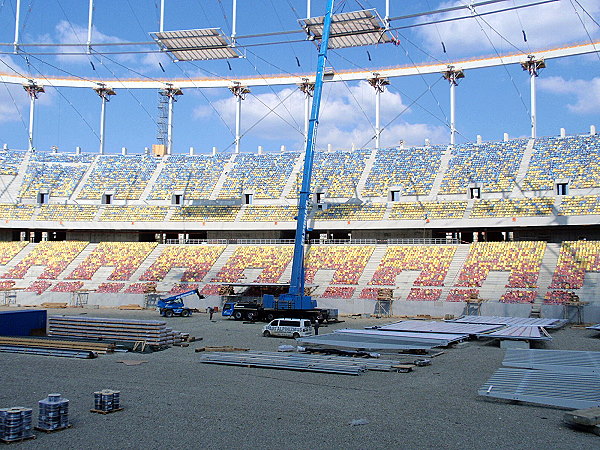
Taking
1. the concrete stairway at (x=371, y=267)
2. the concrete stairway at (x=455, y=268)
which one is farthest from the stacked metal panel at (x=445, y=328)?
the concrete stairway at (x=371, y=267)


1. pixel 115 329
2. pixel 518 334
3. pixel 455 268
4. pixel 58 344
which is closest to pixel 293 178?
pixel 455 268

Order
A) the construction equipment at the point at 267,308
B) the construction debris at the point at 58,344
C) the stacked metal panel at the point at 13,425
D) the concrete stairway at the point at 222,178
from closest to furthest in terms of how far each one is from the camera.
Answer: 1. the stacked metal panel at the point at 13,425
2. the construction debris at the point at 58,344
3. the construction equipment at the point at 267,308
4. the concrete stairway at the point at 222,178

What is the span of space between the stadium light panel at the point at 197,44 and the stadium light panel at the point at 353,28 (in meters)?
5.41

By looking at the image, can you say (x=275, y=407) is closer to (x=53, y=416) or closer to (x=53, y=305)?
(x=53, y=416)

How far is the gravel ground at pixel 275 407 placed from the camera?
10.1 metres

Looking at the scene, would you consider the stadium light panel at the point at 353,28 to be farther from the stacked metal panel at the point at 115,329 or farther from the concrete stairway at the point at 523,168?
the stacked metal panel at the point at 115,329

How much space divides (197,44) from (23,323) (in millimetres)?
22996

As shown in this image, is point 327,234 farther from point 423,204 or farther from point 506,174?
point 506,174

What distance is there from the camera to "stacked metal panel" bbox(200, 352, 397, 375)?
657 inches

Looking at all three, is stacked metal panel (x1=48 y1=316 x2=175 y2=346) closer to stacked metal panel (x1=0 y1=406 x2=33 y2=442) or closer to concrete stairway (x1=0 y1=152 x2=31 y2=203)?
stacked metal panel (x1=0 y1=406 x2=33 y2=442)

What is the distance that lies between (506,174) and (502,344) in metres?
25.7

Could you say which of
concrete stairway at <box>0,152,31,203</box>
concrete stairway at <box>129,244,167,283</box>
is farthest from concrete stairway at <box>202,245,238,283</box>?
concrete stairway at <box>0,152,31,203</box>

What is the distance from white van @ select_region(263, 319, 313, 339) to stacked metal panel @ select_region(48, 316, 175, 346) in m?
4.46

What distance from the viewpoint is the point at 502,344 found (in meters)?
22.0
